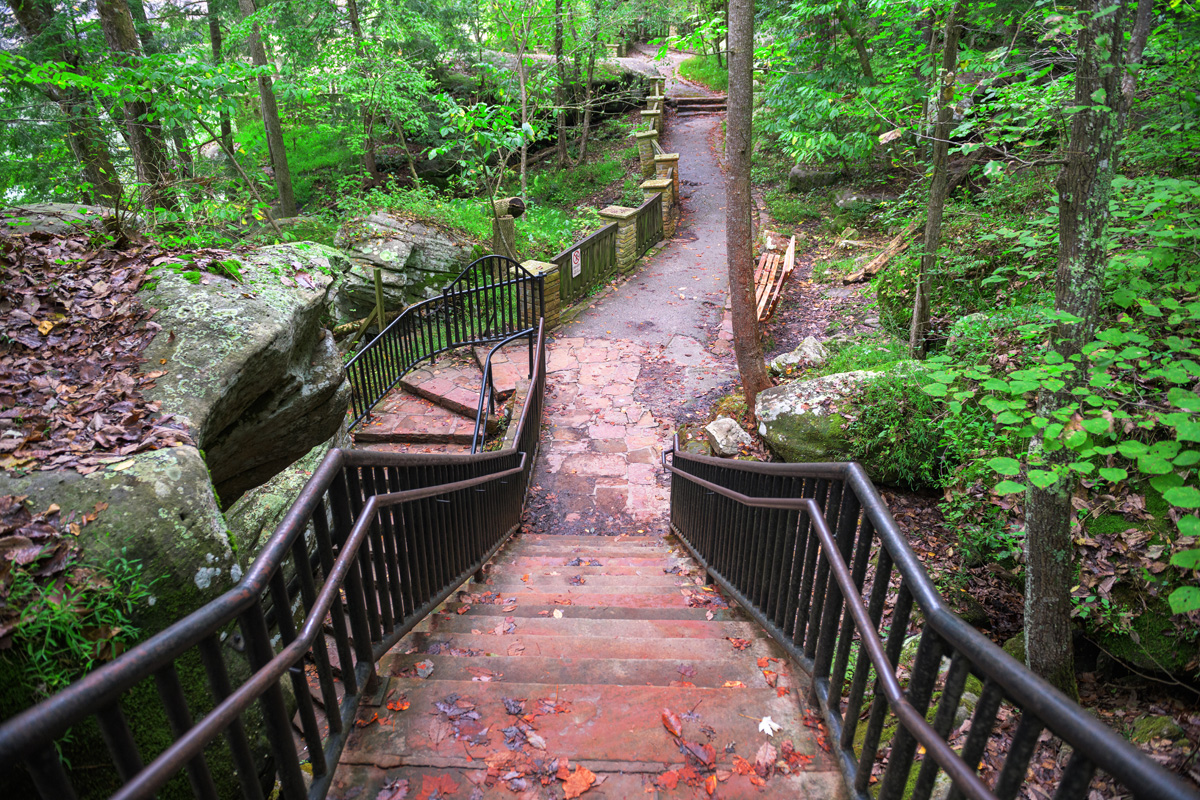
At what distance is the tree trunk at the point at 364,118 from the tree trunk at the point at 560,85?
4504 mm

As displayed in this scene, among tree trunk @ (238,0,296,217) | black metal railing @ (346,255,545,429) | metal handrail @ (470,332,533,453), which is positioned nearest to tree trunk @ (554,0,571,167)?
tree trunk @ (238,0,296,217)

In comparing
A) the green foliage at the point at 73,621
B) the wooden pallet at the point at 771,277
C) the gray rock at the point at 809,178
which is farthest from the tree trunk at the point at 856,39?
the green foliage at the point at 73,621

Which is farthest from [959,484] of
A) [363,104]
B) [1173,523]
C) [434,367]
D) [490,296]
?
[363,104]

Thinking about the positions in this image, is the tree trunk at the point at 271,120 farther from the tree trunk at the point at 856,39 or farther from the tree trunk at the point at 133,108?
the tree trunk at the point at 856,39

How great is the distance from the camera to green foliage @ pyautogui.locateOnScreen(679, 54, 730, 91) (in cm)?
2680

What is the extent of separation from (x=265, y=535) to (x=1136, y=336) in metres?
4.93

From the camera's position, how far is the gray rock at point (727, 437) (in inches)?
291

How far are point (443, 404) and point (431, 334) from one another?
1.13m

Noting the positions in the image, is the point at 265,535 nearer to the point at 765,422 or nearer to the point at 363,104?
the point at 765,422

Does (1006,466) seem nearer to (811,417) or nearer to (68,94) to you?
(811,417)

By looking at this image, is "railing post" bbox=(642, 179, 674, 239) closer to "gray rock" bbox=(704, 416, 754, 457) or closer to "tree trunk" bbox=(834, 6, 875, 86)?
"tree trunk" bbox=(834, 6, 875, 86)

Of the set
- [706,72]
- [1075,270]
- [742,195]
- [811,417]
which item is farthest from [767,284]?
[706,72]

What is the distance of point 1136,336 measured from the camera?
7.80 feet

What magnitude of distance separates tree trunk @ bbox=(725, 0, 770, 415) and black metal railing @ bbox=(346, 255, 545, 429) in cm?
293
